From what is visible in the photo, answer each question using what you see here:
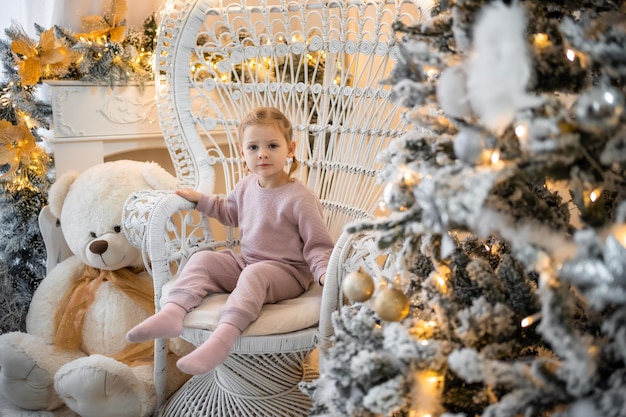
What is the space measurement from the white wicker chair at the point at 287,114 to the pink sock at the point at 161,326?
0.04 metres

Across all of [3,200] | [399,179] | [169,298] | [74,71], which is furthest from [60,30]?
[399,179]

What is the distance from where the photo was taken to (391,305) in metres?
0.86

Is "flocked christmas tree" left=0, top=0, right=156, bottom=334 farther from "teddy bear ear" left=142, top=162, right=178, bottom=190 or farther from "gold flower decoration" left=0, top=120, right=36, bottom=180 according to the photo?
"teddy bear ear" left=142, top=162, right=178, bottom=190

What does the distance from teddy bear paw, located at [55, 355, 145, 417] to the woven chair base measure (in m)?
0.15

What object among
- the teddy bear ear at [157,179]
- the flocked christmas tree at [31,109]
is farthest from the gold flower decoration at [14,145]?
the teddy bear ear at [157,179]

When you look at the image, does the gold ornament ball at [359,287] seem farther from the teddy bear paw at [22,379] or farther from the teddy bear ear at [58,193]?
the teddy bear ear at [58,193]

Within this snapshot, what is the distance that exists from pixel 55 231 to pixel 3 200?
0.59ft

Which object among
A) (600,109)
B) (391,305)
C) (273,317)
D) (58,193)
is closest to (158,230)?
(273,317)

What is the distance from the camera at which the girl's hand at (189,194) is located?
1.69 metres

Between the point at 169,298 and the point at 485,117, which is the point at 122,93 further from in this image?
the point at 485,117

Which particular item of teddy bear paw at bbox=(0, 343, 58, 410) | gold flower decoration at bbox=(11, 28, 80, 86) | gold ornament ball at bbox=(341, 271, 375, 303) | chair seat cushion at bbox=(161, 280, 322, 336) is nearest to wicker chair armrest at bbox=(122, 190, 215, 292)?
chair seat cushion at bbox=(161, 280, 322, 336)

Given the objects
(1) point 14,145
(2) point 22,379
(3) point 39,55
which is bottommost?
(2) point 22,379

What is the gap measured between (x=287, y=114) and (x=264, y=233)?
16.4 inches

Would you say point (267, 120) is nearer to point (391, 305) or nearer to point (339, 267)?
point (339, 267)
